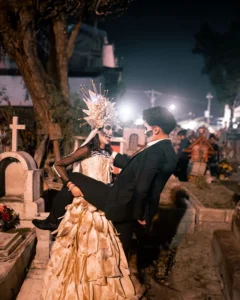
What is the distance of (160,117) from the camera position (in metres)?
2.94

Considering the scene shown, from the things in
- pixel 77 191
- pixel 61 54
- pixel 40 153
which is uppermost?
pixel 61 54

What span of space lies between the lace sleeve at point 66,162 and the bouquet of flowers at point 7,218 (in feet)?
7.37

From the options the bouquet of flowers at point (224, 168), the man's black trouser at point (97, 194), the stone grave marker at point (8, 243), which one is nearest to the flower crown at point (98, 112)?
the man's black trouser at point (97, 194)

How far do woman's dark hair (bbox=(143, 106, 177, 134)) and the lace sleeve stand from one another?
95 cm

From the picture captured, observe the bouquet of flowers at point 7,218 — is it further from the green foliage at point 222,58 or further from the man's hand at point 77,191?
the green foliage at point 222,58

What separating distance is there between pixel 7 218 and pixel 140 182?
3.24 m

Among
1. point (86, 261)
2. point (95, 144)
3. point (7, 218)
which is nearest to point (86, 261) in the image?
point (86, 261)

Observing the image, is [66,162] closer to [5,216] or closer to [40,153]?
[5,216]

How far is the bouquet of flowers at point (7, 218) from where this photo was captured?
455 cm

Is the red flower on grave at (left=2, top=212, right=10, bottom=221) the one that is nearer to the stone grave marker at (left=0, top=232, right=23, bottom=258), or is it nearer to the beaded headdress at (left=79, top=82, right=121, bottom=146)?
the stone grave marker at (left=0, top=232, right=23, bottom=258)

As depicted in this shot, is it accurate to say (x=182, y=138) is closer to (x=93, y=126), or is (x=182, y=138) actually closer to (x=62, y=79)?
(x=62, y=79)

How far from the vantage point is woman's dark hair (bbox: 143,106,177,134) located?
116 inches

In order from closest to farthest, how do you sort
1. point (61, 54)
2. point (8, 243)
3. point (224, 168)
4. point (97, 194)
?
point (97, 194) → point (8, 243) → point (61, 54) → point (224, 168)

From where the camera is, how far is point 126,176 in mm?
2773
